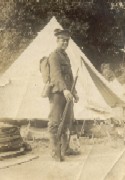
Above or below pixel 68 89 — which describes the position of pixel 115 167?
below

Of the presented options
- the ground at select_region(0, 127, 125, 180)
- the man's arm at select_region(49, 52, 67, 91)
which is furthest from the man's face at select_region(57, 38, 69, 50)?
the ground at select_region(0, 127, 125, 180)

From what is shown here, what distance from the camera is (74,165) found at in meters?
3.47

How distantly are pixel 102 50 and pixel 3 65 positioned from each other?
1571mm

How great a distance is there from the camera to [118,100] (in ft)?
15.5

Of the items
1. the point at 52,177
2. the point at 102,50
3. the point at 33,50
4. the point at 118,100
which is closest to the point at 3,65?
the point at 33,50

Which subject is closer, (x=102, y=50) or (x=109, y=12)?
(x=109, y=12)

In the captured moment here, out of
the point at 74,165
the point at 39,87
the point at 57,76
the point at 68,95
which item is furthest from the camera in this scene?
the point at 39,87

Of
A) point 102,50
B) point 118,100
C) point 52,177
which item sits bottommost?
point 52,177

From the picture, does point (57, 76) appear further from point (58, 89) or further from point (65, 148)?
point (65, 148)

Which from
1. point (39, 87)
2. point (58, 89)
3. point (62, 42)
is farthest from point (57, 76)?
point (39, 87)

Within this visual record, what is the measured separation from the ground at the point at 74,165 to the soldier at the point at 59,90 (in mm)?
164

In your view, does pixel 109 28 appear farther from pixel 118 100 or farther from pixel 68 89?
pixel 68 89

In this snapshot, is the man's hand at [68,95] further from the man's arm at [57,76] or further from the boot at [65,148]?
the boot at [65,148]

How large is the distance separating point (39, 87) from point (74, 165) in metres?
1.59
